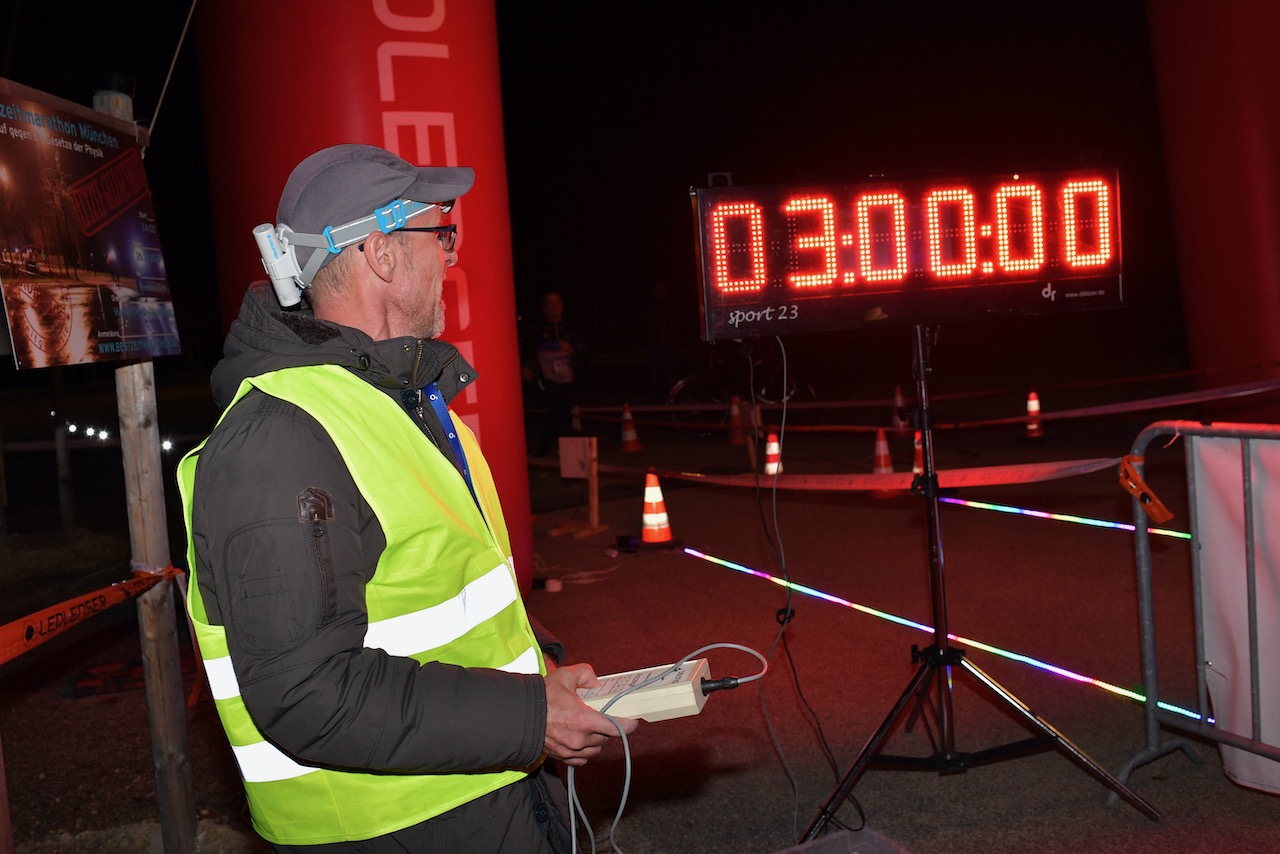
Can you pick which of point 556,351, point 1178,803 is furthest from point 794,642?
point 556,351

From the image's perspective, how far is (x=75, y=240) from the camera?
11.6 ft

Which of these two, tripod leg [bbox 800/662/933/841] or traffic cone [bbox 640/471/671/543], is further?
traffic cone [bbox 640/471/671/543]

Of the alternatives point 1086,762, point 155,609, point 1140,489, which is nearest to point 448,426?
point 155,609

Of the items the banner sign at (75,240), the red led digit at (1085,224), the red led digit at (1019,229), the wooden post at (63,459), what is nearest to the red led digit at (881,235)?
the red led digit at (1019,229)

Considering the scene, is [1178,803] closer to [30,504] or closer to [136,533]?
[136,533]

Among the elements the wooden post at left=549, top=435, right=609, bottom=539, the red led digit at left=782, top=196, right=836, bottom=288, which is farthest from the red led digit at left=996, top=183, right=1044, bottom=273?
the wooden post at left=549, top=435, right=609, bottom=539

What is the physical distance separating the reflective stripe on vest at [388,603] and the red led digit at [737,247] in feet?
7.64

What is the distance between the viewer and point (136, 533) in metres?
4.18

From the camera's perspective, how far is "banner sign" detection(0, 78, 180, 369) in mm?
3174

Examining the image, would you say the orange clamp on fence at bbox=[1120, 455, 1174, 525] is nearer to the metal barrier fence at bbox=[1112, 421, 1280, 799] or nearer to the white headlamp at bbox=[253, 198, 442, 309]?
the metal barrier fence at bbox=[1112, 421, 1280, 799]

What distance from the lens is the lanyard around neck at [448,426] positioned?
2.22 meters

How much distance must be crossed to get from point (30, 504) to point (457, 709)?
14.8 m

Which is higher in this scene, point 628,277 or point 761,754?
point 628,277

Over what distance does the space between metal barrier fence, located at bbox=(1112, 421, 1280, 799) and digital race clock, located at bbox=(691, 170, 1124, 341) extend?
76 centimetres
